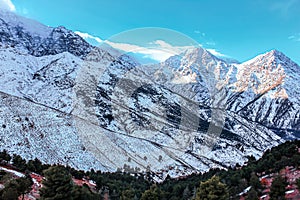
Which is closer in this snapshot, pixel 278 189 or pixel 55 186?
pixel 55 186

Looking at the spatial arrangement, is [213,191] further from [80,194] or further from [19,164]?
[19,164]

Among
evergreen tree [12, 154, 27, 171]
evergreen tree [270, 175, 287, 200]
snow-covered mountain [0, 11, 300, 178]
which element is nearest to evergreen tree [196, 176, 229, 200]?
evergreen tree [270, 175, 287, 200]

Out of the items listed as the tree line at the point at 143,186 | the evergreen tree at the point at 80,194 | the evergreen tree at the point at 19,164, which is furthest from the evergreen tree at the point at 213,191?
the evergreen tree at the point at 19,164

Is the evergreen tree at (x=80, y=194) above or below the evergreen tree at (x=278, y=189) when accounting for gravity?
below

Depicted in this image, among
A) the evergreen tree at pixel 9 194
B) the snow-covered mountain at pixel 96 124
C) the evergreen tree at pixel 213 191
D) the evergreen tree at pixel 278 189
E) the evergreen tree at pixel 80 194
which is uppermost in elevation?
the snow-covered mountain at pixel 96 124

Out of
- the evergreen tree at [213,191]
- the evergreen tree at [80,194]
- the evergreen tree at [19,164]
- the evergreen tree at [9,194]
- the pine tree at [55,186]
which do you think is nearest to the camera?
the evergreen tree at [213,191]

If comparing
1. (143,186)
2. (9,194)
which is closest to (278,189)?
(9,194)

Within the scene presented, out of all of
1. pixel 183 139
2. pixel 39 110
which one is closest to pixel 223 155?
pixel 183 139

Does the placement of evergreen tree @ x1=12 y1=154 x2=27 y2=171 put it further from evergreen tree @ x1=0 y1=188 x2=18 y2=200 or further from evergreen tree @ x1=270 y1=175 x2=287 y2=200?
evergreen tree @ x1=270 y1=175 x2=287 y2=200

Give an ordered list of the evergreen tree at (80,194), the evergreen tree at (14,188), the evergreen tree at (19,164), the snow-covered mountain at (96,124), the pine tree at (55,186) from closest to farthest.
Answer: the pine tree at (55,186)
the evergreen tree at (14,188)
the evergreen tree at (80,194)
the evergreen tree at (19,164)
the snow-covered mountain at (96,124)

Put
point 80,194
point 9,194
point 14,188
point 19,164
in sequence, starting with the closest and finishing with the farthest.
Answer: point 9,194 → point 14,188 → point 80,194 → point 19,164

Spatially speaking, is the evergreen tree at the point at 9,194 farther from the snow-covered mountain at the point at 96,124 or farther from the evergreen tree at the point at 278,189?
the snow-covered mountain at the point at 96,124

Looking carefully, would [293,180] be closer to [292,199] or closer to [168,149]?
[292,199]
